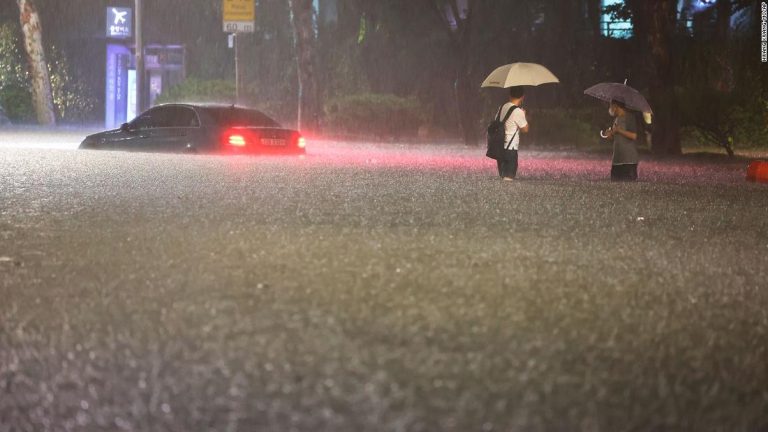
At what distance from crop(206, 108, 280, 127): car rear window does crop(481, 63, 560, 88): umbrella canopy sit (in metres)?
7.61

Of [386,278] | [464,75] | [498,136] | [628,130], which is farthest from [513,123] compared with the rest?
[464,75]

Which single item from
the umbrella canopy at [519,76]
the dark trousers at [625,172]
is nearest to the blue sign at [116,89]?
the umbrella canopy at [519,76]

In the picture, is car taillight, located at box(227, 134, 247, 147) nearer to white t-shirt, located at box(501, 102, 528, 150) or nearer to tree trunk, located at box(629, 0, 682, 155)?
white t-shirt, located at box(501, 102, 528, 150)

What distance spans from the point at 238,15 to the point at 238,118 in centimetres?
694

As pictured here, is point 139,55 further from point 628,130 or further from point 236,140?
point 628,130

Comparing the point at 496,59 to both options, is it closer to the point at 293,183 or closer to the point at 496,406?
the point at 293,183

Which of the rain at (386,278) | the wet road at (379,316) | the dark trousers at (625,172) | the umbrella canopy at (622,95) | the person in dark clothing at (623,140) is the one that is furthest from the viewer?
the dark trousers at (625,172)

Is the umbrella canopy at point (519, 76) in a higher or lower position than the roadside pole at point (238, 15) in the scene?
lower

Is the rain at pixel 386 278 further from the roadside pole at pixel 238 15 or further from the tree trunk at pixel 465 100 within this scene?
the tree trunk at pixel 465 100

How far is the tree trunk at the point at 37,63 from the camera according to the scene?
53.0 m

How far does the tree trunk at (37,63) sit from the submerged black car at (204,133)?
25.8m

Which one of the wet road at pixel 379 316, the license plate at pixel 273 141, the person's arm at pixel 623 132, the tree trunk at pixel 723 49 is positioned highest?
the tree trunk at pixel 723 49

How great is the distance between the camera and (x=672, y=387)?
5414 millimetres

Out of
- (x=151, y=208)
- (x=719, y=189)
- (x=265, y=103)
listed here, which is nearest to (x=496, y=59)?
(x=265, y=103)
